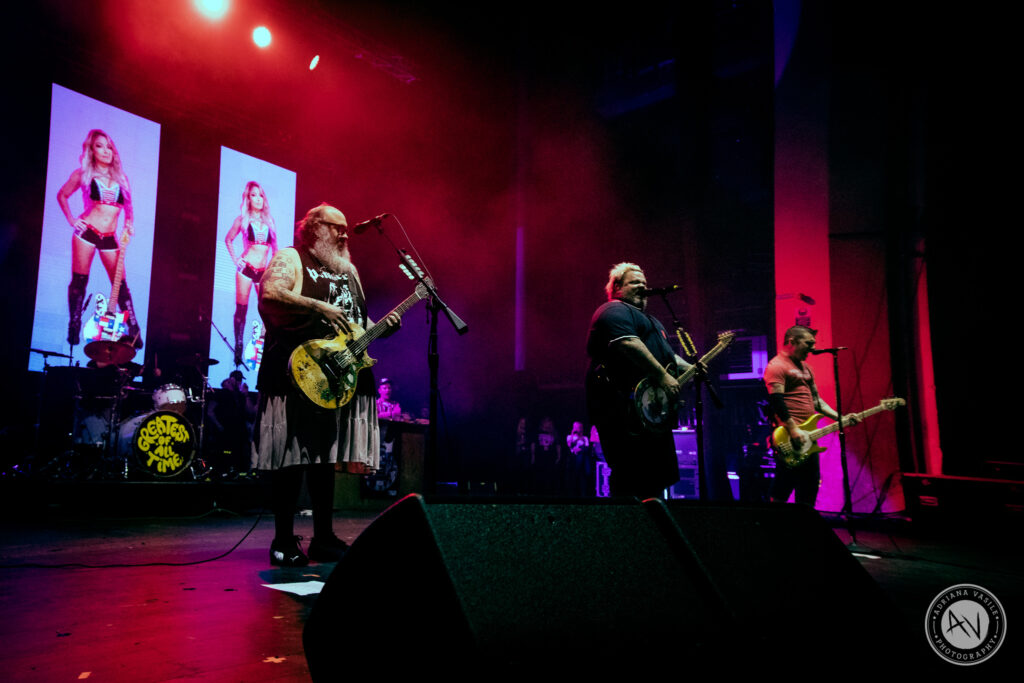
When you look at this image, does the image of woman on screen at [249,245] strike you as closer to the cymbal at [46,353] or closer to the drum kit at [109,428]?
the drum kit at [109,428]

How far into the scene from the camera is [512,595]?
107 centimetres

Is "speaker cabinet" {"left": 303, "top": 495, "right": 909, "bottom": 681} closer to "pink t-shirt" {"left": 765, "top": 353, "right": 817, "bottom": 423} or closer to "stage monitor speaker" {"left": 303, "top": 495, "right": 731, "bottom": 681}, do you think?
"stage monitor speaker" {"left": 303, "top": 495, "right": 731, "bottom": 681}

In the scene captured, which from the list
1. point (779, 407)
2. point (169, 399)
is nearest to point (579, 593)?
point (779, 407)

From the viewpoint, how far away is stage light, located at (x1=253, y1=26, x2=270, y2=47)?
9383 millimetres

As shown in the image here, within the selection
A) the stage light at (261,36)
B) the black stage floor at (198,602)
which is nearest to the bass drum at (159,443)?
the black stage floor at (198,602)

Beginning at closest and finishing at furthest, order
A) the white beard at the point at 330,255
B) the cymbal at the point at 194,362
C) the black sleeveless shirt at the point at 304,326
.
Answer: the black sleeveless shirt at the point at 304,326
the white beard at the point at 330,255
the cymbal at the point at 194,362

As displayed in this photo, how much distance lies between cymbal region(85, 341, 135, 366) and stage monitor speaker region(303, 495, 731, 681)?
7.30 m

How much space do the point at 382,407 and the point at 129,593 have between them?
24.5 feet

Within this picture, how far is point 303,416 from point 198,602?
1.05 meters

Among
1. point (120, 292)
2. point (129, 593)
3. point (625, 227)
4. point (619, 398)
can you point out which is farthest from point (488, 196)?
point (129, 593)

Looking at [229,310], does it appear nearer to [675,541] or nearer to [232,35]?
[232,35]

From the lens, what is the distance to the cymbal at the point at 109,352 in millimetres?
7289

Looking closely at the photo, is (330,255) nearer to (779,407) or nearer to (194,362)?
(779,407)

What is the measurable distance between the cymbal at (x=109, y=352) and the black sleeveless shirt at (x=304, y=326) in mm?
5157
